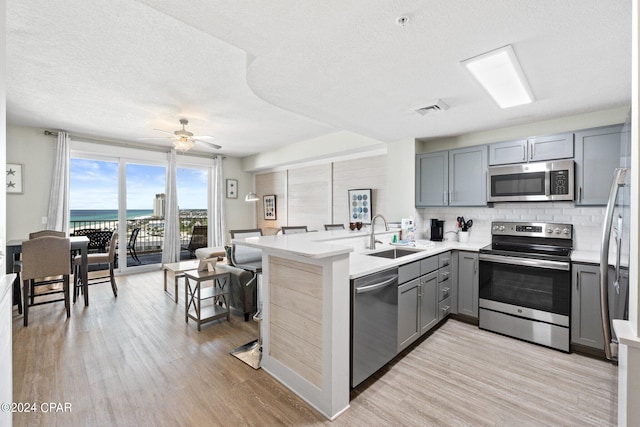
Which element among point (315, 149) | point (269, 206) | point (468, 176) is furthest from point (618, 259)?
point (269, 206)

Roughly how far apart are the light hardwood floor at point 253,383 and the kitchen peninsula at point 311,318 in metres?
0.12

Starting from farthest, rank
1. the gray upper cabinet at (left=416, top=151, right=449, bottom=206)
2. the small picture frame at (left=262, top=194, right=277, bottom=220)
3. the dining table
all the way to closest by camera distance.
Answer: the small picture frame at (left=262, top=194, right=277, bottom=220) < the gray upper cabinet at (left=416, top=151, right=449, bottom=206) < the dining table

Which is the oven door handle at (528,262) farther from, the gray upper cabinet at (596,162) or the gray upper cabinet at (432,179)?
Result: the gray upper cabinet at (432,179)

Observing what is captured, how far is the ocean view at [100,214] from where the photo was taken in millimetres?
5439

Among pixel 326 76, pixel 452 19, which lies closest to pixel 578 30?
pixel 452 19

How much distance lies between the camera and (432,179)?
3.95m

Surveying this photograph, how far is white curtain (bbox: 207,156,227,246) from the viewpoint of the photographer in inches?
274

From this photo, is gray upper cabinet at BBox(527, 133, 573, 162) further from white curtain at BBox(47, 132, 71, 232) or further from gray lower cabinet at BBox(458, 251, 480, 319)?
white curtain at BBox(47, 132, 71, 232)

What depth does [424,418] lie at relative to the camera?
179 cm

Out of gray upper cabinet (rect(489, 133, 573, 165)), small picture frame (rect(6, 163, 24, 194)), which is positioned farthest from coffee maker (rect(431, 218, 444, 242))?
small picture frame (rect(6, 163, 24, 194))

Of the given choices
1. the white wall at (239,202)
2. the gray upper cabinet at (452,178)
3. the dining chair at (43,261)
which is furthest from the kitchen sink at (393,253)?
the white wall at (239,202)

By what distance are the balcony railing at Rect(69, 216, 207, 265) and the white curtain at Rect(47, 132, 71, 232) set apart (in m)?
0.73

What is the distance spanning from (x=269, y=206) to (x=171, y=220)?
229cm

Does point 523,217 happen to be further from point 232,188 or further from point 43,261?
point 232,188
